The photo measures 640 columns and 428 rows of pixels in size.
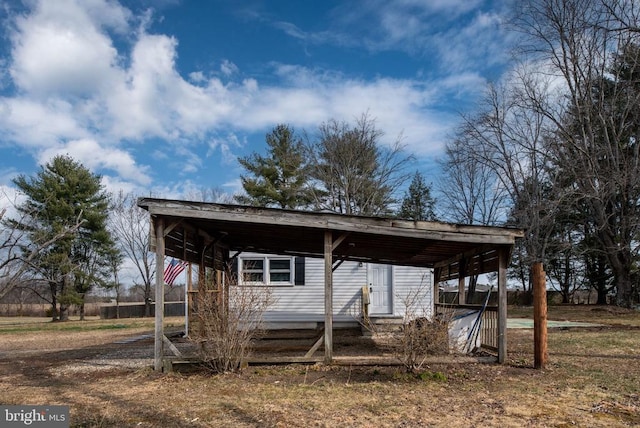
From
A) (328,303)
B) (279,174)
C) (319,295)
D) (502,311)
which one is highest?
(279,174)

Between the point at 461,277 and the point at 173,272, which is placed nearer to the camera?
the point at 461,277

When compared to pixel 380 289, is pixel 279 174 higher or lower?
higher

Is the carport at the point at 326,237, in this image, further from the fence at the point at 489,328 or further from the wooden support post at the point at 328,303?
the fence at the point at 489,328

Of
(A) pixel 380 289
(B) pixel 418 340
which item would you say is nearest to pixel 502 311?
(B) pixel 418 340

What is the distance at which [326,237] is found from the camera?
7781mm

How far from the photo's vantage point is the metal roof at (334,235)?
7500 millimetres

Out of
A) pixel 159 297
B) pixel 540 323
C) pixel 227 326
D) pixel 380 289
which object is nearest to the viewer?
pixel 227 326

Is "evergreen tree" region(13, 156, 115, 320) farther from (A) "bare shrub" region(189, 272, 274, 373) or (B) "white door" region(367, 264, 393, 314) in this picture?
(A) "bare shrub" region(189, 272, 274, 373)

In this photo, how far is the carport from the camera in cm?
744

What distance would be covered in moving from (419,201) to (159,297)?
29.8 meters

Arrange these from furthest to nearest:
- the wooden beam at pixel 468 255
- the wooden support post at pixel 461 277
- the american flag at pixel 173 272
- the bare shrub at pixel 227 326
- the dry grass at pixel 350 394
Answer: the american flag at pixel 173 272
the wooden support post at pixel 461 277
the wooden beam at pixel 468 255
the bare shrub at pixel 227 326
the dry grass at pixel 350 394

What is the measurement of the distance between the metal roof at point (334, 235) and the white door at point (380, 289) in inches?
107

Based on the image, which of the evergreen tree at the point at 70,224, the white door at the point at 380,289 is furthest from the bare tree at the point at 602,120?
the evergreen tree at the point at 70,224

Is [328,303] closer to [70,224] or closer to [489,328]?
[489,328]
